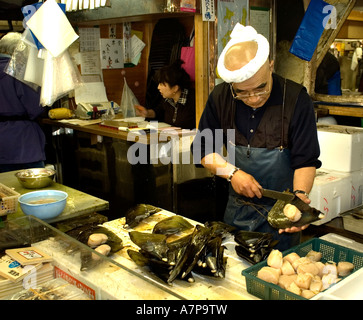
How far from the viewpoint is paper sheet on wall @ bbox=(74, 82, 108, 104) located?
616 cm

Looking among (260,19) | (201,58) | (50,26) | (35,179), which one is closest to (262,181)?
(35,179)

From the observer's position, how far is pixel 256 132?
109 inches

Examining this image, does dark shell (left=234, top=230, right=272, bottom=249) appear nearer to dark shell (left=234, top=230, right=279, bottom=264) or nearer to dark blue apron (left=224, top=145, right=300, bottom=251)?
dark shell (left=234, top=230, right=279, bottom=264)

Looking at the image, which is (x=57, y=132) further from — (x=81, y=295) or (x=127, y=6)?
(x=81, y=295)

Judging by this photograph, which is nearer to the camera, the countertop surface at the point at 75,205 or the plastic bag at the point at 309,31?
the countertop surface at the point at 75,205

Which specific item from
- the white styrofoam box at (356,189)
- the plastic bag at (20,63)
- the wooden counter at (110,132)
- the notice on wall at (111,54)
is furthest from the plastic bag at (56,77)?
the notice on wall at (111,54)

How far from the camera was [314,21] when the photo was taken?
4312mm

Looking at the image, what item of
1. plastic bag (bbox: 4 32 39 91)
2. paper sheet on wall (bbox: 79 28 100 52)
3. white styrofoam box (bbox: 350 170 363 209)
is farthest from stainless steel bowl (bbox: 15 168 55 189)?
paper sheet on wall (bbox: 79 28 100 52)

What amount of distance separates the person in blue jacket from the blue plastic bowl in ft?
7.04

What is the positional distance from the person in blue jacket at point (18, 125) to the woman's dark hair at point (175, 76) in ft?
4.64

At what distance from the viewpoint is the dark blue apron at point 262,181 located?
2.75 metres

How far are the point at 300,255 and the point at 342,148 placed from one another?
76.8 inches

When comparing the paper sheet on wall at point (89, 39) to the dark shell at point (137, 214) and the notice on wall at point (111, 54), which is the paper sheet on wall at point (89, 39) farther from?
the dark shell at point (137, 214)

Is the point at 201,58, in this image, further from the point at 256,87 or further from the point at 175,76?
the point at 256,87
